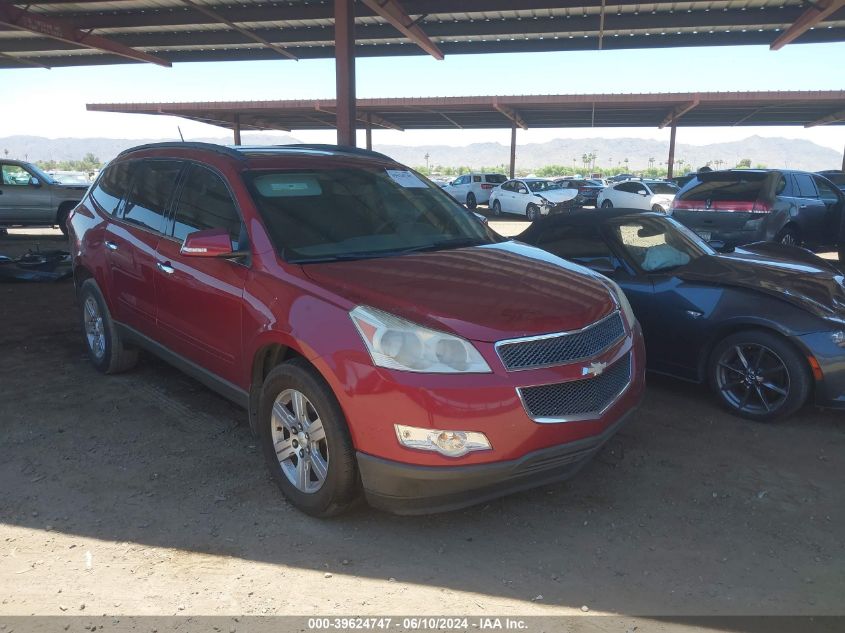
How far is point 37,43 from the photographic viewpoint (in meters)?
18.0

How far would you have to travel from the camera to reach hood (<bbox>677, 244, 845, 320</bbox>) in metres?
4.39

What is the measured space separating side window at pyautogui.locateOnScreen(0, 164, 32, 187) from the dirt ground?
12.3 m

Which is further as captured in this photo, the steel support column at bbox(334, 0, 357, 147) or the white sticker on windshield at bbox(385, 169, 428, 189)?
the steel support column at bbox(334, 0, 357, 147)

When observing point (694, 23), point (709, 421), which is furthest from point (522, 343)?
point (694, 23)

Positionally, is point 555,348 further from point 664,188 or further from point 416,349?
point 664,188

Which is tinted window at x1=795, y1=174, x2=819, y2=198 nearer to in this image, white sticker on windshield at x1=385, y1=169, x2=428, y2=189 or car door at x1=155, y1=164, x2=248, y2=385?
white sticker on windshield at x1=385, y1=169, x2=428, y2=189

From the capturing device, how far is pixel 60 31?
15.2 metres

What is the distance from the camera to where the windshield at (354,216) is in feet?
11.8

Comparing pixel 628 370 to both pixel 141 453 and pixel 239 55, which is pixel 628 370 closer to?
pixel 141 453

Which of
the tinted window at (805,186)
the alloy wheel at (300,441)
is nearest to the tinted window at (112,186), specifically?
the alloy wheel at (300,441)

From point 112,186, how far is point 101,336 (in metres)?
1.22

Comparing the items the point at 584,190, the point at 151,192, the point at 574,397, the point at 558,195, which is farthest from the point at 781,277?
the point at 584,190

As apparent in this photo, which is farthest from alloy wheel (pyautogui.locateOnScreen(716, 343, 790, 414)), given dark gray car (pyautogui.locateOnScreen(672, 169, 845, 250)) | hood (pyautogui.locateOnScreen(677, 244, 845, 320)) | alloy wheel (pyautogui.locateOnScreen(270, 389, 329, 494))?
dark gray car (pyautogui.locateOnScreen(672, 169, 845, 250))

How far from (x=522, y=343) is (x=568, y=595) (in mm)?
1063
